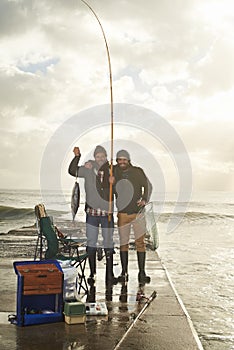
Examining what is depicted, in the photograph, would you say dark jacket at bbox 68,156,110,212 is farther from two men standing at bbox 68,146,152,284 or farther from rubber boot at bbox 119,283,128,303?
rubber boot at bbox 119,283,128,303

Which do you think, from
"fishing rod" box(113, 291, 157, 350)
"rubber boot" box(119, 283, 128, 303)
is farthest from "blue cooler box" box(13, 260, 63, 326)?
"rubber boot" box(119, 283, 128, 303)

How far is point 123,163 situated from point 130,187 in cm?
32

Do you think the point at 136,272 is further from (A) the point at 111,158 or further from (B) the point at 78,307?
(B) the point at 78,307

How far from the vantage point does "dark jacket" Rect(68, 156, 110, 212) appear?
263 inches

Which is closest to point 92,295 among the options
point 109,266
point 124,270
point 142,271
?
point 109,266

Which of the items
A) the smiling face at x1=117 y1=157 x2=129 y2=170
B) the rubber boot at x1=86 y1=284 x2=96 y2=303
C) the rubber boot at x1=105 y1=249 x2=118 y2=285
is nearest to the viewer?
the rubber boot at x1=86 y1=284 x2=96 y2=303

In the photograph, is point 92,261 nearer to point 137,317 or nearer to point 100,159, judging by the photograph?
point 100,159

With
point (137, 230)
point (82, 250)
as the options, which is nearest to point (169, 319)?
point (137, 230)

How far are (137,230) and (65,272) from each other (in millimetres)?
1718

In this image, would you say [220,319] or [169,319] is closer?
[169,319]

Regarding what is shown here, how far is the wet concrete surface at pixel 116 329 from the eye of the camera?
13.7ft

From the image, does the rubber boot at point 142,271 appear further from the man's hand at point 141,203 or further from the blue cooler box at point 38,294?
the blue cooler box at point 38,294

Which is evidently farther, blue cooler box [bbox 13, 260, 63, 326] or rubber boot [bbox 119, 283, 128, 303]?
rubber boot [bbox 119, 283, 128, 303]

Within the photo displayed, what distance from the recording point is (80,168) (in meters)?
6.73
